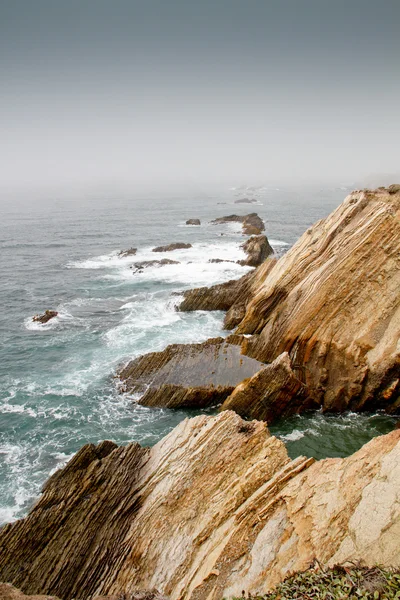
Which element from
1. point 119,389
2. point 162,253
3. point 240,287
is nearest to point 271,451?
point 119,389

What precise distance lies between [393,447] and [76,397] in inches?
824

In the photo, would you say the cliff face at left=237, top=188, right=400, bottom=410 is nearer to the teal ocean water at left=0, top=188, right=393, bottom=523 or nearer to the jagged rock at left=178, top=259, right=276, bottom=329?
the teal ocean water at left=0, top=188, right=393, bottom=523

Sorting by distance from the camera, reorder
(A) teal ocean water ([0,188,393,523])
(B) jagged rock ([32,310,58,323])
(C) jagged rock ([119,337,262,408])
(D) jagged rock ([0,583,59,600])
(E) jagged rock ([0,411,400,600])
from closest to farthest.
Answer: (D) jagged rock ([0,583,59,600]), (E) jagged rock ([0,411,400,600]), (A) teal ocean water ([0,188,393,523]), (C) jagged rock ([119,337,262,408]), (B) jagged rock ([32,310,58,323])

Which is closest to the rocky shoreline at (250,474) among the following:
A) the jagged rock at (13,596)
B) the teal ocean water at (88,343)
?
the teal ocean water at (88,343)

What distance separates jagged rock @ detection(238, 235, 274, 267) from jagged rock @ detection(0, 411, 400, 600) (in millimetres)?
39693

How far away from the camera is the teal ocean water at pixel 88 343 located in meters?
20.8

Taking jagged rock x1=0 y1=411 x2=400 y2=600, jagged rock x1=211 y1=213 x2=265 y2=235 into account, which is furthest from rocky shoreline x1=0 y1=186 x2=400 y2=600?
jagged rock x1=211 y1=213 x2=265 y2=235

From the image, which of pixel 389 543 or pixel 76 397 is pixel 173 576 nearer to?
pixel 389 543

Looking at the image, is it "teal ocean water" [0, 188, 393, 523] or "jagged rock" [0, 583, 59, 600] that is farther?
"teal ocean water" [0, 188, 393, 523]

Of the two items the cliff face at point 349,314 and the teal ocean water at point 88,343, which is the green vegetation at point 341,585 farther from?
the cliff face at point 349,314

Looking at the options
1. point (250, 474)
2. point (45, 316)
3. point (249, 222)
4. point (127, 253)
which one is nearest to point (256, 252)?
point (127, 253)

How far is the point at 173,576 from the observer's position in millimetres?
11312

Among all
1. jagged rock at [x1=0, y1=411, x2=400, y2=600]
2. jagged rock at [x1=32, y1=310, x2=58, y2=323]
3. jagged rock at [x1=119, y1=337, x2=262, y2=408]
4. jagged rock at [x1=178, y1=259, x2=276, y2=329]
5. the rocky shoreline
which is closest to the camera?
jagged rock at [x1=0, y1=411, x2=400, y2=600]

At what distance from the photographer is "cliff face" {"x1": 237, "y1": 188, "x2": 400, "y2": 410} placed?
72.0 ft
